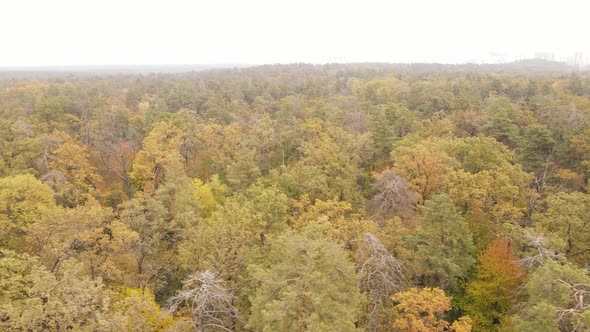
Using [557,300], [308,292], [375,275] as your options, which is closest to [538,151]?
[557,300]

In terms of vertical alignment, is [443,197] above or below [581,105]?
below

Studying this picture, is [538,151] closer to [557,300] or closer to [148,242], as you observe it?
[557,300]

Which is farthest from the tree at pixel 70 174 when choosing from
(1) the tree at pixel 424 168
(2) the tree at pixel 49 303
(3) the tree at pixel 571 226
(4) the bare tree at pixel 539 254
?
(3) the tree at pixel 571 226

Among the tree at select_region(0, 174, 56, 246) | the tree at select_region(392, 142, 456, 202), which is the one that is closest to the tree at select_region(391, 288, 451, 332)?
the tree at select_region(392, 142, 456, 202)

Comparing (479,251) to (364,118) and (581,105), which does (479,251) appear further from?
(581,105)

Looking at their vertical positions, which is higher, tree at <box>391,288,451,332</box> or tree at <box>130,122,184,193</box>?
tree at <box>130,122,184,193</box>

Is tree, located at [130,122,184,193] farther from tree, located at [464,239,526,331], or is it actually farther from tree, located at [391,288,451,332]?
tree, located at [464,239,526,331]

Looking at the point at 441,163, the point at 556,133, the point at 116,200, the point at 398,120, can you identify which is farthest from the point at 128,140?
the point at 556,133

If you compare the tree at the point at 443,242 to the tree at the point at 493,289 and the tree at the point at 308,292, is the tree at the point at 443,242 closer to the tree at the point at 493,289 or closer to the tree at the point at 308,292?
the tree at the point at 493,289
